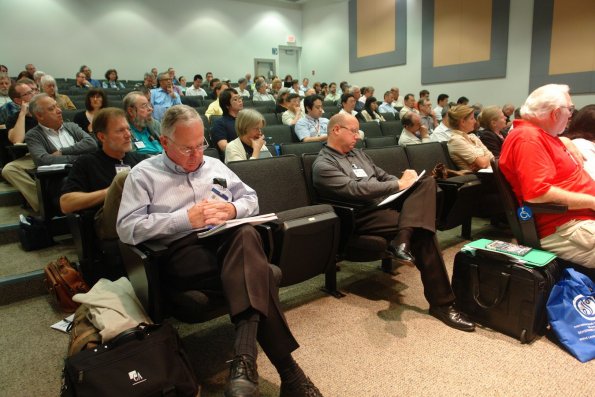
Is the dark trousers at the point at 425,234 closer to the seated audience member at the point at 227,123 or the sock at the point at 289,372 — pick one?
the sock at the point at 289,372

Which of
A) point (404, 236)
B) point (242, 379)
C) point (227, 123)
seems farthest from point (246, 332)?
point (227, 123)

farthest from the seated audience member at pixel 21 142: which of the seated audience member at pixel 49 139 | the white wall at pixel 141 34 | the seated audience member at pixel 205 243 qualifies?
the white wall at pixel 141 34

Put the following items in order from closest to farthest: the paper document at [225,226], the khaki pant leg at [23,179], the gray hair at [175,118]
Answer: the paper document at [225,226], the gray hair at [175,118], the khaki pant leg at [23,179]

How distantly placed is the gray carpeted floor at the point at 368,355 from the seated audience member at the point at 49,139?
1013mm

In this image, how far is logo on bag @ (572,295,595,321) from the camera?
5.52 feet

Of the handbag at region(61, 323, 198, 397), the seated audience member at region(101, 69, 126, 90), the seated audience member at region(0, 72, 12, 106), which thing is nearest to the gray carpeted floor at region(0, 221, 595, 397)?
the handbag at region(61, 323, 198, 397)

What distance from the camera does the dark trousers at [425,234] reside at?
1.94m

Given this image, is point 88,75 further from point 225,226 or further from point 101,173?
point 225,226

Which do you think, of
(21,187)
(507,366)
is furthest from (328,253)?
(21,187)

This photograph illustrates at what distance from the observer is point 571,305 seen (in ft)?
5.57

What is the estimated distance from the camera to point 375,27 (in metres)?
11.4

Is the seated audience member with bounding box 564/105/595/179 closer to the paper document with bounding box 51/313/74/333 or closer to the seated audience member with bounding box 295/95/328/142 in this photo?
the seated audience member with bounding box 295/95/328/142

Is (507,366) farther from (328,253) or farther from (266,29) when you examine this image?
(266,29)

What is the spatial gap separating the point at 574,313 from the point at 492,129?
7.73 feet
